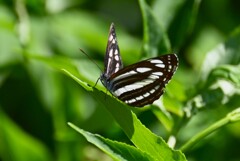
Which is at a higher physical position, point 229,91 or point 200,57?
point 229,91

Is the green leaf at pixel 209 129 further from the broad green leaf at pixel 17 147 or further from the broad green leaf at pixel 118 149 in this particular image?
the broad green leaf at pixel 17 147

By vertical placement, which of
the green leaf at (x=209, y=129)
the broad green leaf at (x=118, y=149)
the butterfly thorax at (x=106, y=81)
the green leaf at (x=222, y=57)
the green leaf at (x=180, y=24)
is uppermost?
the green leaf at (x=180, y=24)

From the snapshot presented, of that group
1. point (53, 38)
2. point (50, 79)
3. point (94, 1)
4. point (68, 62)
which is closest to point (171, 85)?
point (68, 62)

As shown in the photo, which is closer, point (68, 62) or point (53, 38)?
point (68, 62)

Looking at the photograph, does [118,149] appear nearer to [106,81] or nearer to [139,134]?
[139,134]

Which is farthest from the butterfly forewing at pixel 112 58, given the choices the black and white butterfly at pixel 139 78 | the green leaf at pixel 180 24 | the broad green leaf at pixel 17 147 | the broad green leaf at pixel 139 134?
the broad green leaf at pixel 17 147

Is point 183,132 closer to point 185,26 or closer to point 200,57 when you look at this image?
point 185,26

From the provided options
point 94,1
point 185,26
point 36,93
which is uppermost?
point 185,26

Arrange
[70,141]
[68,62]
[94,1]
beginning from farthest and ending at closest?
[94,1], [70,141], [68,62]
